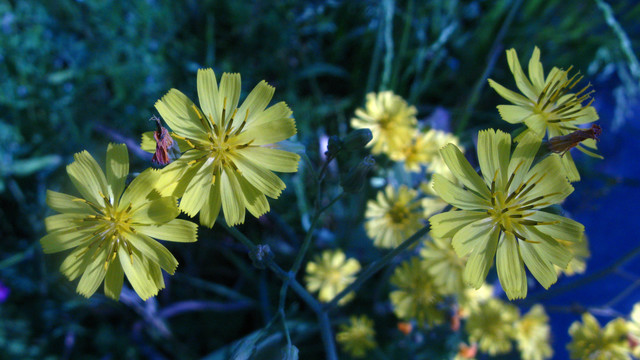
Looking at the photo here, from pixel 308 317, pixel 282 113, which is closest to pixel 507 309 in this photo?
pixel 308 317

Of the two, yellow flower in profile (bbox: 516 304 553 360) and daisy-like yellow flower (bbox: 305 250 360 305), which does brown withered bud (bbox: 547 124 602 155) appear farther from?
yellow flower in profile (bbox: 516 304 553 360)

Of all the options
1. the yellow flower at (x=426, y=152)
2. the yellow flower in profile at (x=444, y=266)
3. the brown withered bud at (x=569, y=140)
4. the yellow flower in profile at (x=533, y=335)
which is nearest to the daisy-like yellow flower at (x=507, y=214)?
the brown withered bud at (x=569, y=140)

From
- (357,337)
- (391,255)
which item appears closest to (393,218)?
(357,337)

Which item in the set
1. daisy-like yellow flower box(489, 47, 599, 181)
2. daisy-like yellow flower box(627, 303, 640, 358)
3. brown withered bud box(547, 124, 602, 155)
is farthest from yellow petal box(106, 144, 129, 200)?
daisy-like yellow flower box(627, 303, 640, 358)

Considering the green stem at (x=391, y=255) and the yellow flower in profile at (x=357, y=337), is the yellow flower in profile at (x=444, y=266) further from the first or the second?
the green stem at (x=391, y=255)

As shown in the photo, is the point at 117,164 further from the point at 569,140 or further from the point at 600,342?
the point at 600,342

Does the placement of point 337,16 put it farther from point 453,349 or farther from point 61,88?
Answer: point 453,349
